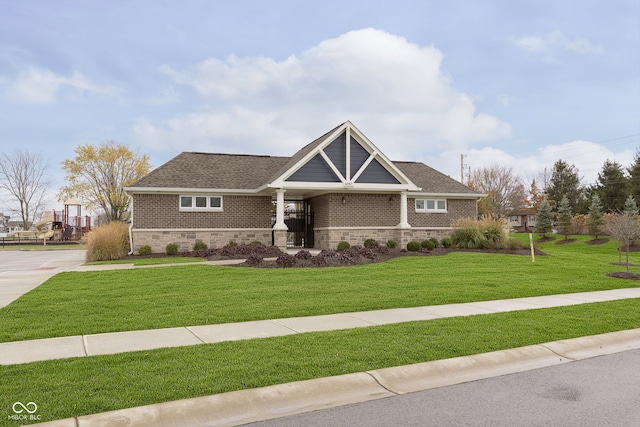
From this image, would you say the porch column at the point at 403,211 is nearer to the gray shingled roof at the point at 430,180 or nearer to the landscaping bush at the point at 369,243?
the landscaping bush at the point at 369,243

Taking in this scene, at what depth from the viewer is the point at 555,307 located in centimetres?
951

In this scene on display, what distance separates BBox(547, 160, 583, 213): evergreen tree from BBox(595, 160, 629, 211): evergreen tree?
581cm

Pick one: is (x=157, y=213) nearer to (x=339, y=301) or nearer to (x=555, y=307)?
(x=339, y=301)

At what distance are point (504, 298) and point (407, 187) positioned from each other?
42.7 ft

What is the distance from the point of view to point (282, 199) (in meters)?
21.5

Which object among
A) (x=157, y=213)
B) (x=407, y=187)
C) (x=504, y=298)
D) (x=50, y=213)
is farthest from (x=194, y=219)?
(x=50, y=213)

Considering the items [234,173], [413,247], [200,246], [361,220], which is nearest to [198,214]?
[200,246]

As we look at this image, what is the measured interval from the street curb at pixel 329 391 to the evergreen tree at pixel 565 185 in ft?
191

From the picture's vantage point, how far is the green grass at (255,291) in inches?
314

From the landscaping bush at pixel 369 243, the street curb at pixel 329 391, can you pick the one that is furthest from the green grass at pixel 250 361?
the landscaping bush at pixel 369 243

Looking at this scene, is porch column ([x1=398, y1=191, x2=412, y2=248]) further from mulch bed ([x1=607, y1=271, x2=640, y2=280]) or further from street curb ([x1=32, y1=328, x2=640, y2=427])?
street curb ([x1=32, y1=328, x2=640, y2=427])

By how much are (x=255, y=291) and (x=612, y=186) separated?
5295 centimetres

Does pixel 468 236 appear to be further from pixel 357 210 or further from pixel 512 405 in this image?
pixel 512 405

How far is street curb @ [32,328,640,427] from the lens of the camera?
420 centimetres
